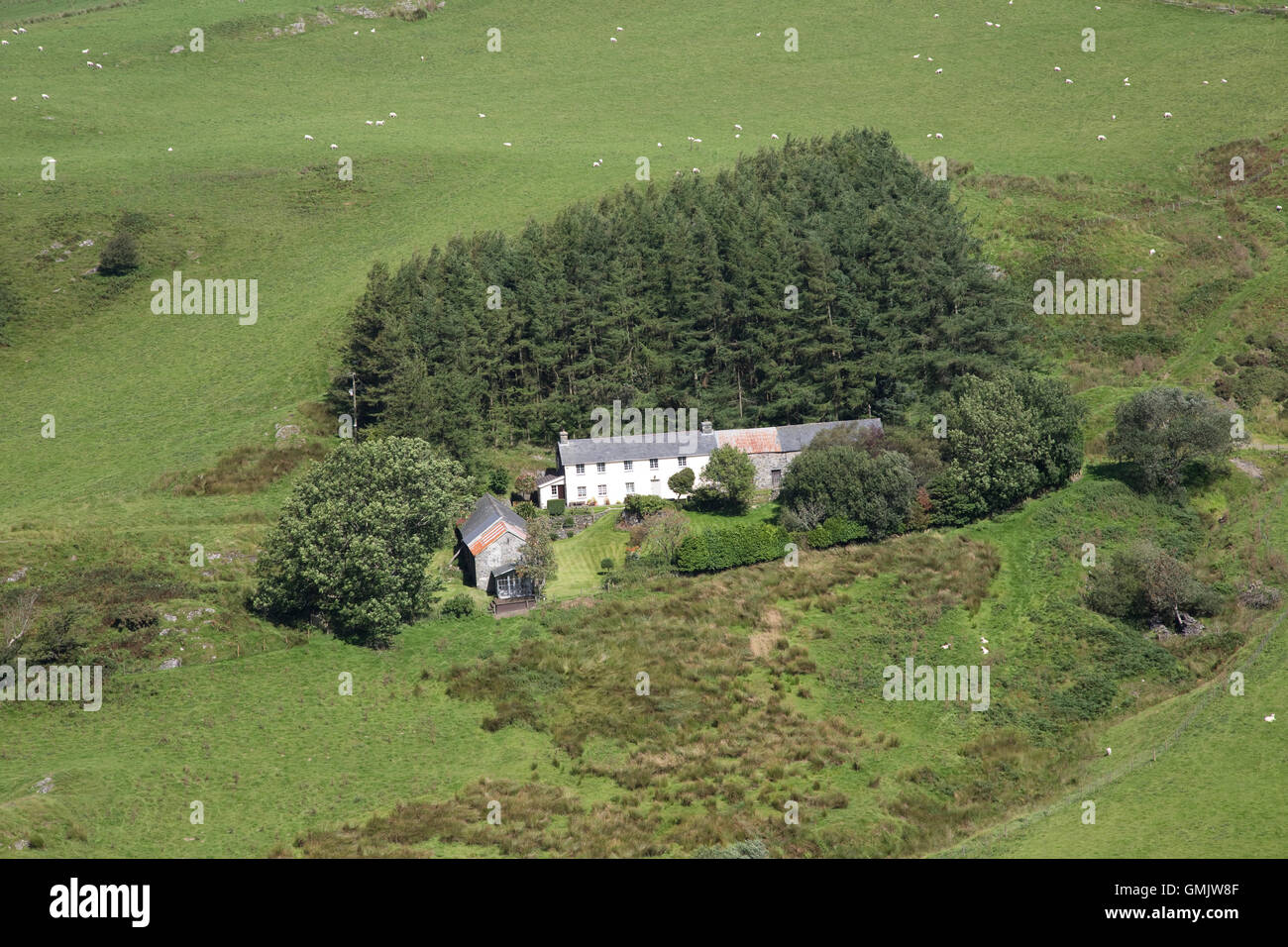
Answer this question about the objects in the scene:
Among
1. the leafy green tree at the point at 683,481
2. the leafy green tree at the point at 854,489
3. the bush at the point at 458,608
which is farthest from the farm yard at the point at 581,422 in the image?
the leafy green tree at the point at 683,481

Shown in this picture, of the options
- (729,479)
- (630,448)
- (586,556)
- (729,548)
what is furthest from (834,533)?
(630,448)

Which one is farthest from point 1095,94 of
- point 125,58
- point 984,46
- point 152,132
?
point 125,58

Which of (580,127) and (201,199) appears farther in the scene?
(580,127)

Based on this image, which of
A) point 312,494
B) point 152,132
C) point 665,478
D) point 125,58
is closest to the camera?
point 312,494

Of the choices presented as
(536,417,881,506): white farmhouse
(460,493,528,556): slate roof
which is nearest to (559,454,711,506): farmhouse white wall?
(536,417,881,506): white farmhouse

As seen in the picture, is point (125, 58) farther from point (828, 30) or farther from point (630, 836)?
point (630, 836)

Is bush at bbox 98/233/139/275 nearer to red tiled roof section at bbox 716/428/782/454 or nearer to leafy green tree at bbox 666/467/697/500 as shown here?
leafy green tree at bbox 666/467/697/500

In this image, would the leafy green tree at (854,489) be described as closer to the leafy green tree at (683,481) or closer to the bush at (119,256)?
the leafy green tree at (683,481)
